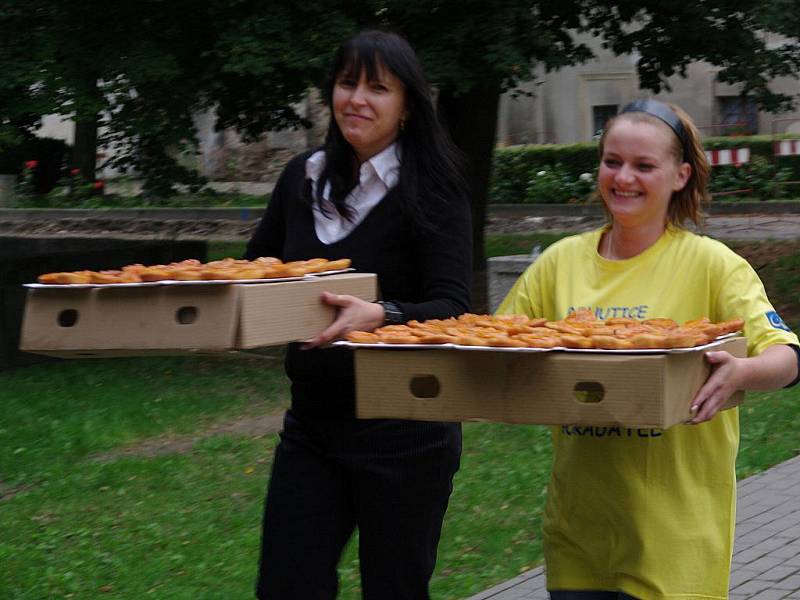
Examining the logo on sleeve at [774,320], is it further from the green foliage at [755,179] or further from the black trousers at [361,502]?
the green foliage at [755,179]

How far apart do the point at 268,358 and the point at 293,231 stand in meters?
8.73

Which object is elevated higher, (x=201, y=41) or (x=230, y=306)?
(x=201, y=41)

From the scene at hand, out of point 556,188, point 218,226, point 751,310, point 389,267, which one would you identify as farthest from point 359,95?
point 556,188

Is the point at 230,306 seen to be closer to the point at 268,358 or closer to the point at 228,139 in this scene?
the point at 268,358

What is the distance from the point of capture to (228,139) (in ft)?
119

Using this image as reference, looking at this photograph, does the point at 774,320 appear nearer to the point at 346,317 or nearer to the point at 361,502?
the point at 346,317

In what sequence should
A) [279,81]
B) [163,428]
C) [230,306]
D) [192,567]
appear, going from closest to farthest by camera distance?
1. [230,306]
2. [192,567]
3. [163,428]
4. [279,81]

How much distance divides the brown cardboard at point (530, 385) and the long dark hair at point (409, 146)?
585 mm

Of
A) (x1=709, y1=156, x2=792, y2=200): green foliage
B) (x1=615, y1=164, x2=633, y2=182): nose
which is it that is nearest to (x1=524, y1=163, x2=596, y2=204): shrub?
(x1=709, y1=156, x2=792, y2=200): green foliage

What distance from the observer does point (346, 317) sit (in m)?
3.02

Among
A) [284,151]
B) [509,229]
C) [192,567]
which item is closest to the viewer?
[192,567]

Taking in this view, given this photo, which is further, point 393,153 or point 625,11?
point 625,11

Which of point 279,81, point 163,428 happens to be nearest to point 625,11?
point 279,81

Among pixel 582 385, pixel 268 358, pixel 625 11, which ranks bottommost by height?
pixel 268 358
